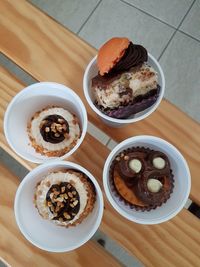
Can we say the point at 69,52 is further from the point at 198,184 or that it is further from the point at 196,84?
the point at 196,84

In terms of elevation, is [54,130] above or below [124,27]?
above

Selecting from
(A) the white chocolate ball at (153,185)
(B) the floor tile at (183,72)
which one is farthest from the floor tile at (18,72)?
(A) the white chocolate ball at (153,185)

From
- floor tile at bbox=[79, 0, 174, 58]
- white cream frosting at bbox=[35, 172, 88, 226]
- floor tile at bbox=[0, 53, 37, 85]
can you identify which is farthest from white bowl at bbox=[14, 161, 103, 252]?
floor tile at bbox=[79, 0, 174, 58]

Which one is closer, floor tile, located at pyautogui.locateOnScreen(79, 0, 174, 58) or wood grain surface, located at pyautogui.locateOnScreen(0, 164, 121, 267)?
wood grain surface, located at pyautogui.locateOnScreen(0, 164, 121, 267)

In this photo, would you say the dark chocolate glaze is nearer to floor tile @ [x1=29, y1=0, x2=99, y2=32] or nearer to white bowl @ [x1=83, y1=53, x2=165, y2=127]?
white bowl @ [x1=83, y1=53, x2=165, y2=127]

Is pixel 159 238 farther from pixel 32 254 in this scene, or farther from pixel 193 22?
pixel 193 22

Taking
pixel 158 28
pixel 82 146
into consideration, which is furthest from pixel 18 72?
pixel 82 146

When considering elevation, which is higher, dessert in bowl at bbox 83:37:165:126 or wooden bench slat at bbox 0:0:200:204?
dessert in bowl at bbox 83:37:165:126
